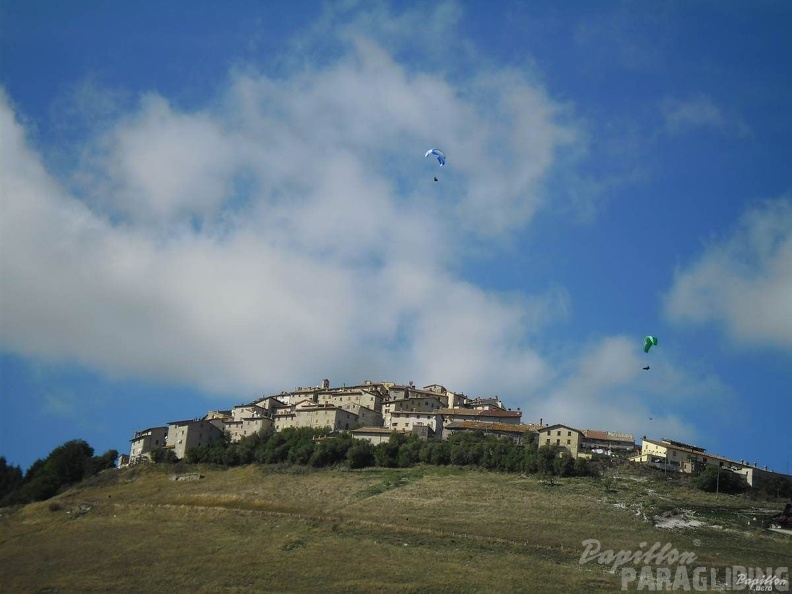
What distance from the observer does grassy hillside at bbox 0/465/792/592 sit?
55.1 m

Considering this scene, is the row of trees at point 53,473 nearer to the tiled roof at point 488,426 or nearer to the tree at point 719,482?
the tiled roof at point 488,426

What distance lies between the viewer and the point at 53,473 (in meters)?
107

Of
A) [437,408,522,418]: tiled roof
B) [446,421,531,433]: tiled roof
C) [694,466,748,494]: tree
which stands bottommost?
[694,466,748,494]: tree

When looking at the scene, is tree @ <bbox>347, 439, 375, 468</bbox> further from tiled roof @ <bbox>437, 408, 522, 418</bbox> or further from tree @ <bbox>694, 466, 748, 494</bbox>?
tree @ <bbox>694, 466, 748, 494</bbox>

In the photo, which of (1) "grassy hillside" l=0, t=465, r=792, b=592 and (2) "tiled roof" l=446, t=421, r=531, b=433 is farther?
(2) "tiled roof" l=446, t=421, r=531, b=433

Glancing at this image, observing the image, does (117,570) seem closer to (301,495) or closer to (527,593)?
→ (301,495)

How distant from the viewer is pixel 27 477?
11588 cm

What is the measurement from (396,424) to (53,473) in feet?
143

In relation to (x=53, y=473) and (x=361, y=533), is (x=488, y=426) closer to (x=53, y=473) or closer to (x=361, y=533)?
(x=361, y=533)

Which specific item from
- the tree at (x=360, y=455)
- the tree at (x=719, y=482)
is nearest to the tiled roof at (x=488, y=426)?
the tree at (x=360, y=455)

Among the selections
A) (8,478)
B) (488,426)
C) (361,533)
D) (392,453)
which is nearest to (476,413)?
(488,426)

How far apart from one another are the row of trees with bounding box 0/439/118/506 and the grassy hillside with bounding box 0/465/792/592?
10.6 meters

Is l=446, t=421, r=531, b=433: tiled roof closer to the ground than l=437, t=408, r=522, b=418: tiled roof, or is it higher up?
closer to the ground

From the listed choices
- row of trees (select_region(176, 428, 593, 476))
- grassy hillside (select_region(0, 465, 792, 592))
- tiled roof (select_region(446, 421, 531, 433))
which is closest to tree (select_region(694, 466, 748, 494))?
grassy hillside (select_region(0, 465, 792, 592))
